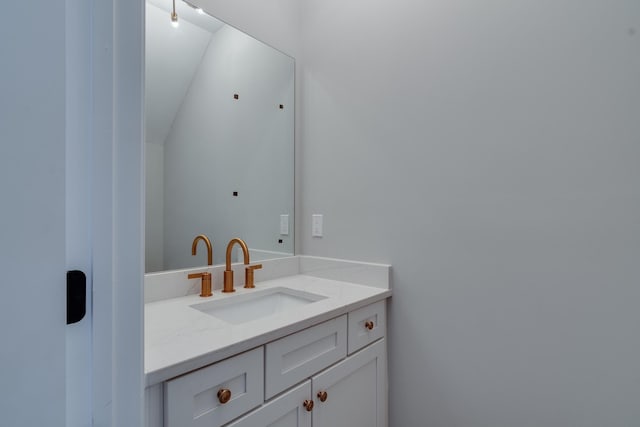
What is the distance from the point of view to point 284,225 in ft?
5.42

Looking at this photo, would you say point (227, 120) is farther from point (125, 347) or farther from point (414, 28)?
point (125, 347)

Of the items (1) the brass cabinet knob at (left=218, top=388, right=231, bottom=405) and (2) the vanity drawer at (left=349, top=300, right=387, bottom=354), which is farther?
(2) the vanity drawer at (left=349, top=300, right=387, bottom=354)

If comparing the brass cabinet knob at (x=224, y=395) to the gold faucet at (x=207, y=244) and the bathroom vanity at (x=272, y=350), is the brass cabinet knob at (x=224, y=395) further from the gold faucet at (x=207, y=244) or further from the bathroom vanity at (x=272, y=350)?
the gold faucet at (x=207, y=244)

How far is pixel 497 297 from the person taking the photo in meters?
1.09

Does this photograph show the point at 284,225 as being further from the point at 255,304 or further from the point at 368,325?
the point at 368,325

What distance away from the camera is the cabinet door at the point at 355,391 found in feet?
3.31

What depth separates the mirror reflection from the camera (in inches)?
48.2

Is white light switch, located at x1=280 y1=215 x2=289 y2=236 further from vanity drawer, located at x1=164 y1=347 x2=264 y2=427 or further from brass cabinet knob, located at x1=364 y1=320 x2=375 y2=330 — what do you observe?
vanity drawer, located at x1=164 y1=347 x2=264 y2=427

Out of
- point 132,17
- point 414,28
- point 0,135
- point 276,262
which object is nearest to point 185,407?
point 0,135

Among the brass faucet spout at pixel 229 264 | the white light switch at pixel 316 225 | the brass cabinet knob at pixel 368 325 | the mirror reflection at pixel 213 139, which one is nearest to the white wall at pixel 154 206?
the mirror reflection at pixel 213 139

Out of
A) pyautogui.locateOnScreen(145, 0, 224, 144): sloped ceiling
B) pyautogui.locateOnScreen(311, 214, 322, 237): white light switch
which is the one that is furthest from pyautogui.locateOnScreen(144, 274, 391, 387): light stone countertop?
pyautogui.locateOnScreen(145, 0, 224, 144): sloped ceiling

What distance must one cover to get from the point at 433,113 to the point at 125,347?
1.23 metres

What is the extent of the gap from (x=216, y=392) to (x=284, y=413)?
0.81ft

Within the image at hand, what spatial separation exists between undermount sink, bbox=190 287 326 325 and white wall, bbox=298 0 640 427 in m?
0.31
